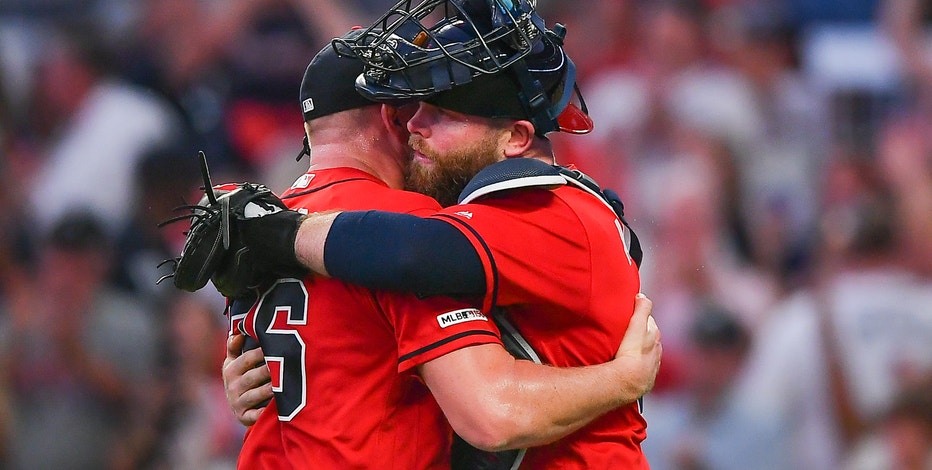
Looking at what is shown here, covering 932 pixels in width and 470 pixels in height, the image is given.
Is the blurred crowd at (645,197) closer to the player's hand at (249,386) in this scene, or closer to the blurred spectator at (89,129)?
the blurred spectator at (89,129)

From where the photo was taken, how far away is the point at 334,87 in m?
3.00

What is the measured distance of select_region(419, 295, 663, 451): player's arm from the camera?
8.00 feet

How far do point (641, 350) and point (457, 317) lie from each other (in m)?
0.50

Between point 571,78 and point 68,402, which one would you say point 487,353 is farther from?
point 68,402

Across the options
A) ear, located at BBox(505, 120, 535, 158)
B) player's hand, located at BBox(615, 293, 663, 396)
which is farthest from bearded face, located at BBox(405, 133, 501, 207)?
player's hand, located at BBox(615, 293, 663, 396)

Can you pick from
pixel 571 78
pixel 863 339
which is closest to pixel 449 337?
pixel 571 78

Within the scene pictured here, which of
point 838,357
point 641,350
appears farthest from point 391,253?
point 838,357

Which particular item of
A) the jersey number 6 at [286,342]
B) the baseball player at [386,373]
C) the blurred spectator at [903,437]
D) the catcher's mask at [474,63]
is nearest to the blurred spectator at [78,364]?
the blurred spectator at [903,437]

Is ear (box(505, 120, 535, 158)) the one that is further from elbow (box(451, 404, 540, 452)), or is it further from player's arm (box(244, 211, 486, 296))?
elbow (box(451, 404, 540, 452))

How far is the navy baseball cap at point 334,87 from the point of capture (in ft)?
9.82

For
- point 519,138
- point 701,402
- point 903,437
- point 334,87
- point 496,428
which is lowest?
point 903,437

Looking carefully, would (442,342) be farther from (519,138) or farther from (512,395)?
(519,138)

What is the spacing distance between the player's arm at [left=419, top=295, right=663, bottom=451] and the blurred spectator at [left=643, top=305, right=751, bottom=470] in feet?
12.4

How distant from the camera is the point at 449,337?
2.48 m
